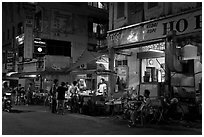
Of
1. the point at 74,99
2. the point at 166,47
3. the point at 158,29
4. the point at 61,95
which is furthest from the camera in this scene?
the point at 74,99

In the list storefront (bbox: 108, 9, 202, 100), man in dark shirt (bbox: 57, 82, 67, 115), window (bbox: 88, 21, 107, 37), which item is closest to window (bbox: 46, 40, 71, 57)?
window (bbox: 88, 21, 107, 37)

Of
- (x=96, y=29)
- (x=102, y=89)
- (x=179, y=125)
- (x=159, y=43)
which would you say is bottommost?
(x=179, y=125)

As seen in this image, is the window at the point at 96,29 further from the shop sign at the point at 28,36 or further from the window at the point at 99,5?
the shop sign at the point at 28,36

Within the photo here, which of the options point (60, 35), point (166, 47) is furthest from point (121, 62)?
point (60, 35)

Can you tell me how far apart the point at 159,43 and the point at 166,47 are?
254 cm

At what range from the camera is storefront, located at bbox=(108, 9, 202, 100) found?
10734 mm

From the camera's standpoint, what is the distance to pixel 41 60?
23.0m

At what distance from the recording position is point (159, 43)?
43.7ft

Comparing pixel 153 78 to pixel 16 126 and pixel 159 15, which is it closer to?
pixel 159 15

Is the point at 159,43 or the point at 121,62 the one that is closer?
the point at 159,43

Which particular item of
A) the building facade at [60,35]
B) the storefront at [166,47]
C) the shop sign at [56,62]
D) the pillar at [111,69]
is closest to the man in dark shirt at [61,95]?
the pillar at [111,69]

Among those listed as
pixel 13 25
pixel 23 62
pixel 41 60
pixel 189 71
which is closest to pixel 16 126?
pixel 189 71

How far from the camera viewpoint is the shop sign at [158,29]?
35.7ft

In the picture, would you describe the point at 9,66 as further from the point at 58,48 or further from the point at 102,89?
the point at 102,89
